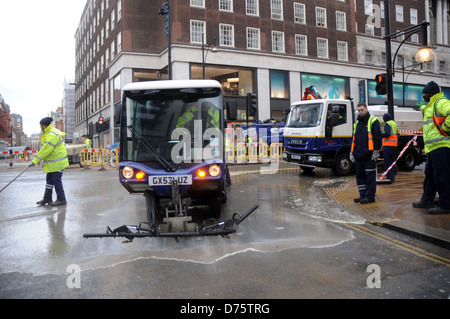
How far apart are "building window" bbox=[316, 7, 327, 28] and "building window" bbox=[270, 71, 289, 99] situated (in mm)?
7112

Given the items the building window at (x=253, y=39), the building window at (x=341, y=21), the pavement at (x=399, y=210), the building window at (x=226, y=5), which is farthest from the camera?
the building window at (x=341, y=21)

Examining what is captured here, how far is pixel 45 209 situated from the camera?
7543mm

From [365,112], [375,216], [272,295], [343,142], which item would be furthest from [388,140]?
[272,295]

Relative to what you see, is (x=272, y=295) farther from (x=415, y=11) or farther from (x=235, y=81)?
(x=415, y=11)

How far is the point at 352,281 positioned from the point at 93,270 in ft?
9.24

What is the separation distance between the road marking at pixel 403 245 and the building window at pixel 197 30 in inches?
1001

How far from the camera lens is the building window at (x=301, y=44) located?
32.1m

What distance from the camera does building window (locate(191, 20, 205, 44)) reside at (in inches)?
1101

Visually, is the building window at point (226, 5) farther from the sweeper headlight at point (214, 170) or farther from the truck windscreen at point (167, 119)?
the sweeper headlight at point (214, 170)

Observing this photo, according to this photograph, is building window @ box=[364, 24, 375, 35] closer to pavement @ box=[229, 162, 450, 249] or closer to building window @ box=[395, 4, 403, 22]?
building window @ box=[395, 4, 403, 22]

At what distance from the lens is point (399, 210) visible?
6.33m

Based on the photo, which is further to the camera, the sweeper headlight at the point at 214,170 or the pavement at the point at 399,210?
the sweeper headlight at the point at 214,170

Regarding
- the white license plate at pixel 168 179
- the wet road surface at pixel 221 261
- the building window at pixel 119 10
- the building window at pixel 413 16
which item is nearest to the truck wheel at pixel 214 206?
the wet road surface at pixel 221 261

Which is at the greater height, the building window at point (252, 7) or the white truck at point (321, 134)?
the building window at point (252, 7)
